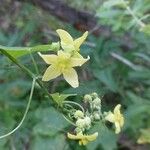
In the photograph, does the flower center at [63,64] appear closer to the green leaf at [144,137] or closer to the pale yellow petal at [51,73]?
the pale yellow petal at [51,73]

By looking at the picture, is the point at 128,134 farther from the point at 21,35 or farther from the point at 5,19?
the point at 5,19

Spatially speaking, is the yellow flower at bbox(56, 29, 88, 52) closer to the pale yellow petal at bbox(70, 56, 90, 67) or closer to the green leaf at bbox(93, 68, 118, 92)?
the pale yellow petal at bbox(70, 56, 90, 67)

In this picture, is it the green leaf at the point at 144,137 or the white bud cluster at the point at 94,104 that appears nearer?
the white bud cluster at the point at 94,104

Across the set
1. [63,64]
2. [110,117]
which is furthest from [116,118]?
[63,64]

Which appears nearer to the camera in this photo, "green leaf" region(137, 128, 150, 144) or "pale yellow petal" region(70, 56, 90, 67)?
"pale yellow petal" region(70, 56, 90, 67)

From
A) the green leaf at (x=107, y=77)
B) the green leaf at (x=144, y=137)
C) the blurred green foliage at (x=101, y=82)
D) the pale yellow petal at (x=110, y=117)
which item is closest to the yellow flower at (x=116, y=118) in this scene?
the pale yellow petal at (x=110, y=117)

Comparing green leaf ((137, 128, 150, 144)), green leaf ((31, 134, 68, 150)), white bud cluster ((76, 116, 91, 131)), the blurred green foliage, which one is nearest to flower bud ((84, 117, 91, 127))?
white bud cluster ((76, 116, 91, 131))

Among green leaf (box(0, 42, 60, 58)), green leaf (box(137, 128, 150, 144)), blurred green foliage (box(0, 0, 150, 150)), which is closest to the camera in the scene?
green leaf (box(0, 42, 60, 58))

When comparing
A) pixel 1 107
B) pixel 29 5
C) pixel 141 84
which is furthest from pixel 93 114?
pixel 29 5
